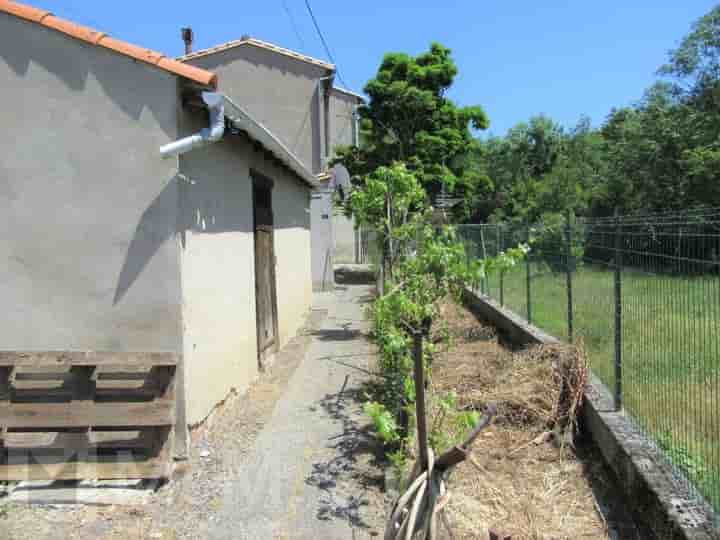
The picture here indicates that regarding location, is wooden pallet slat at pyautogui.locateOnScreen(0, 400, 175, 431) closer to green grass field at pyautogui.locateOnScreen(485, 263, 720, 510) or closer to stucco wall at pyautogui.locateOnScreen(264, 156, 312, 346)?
green grass field at pyautogui.locateOnScreen(485, 263, 720, 510)

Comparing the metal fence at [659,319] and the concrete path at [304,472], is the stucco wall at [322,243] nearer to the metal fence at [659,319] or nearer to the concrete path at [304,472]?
the concrete path at [304,472]

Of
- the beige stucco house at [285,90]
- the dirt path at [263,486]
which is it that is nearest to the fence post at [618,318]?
the dirt path at [263,486]

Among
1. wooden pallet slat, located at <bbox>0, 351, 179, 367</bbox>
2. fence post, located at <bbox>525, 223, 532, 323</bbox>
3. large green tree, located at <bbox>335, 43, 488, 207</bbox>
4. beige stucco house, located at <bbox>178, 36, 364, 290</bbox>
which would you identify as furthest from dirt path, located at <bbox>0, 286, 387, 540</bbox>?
beige stucco house, located at <bbox>178, 36, 364, 290</bbox>

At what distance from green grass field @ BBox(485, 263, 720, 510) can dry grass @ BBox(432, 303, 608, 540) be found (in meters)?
0.49

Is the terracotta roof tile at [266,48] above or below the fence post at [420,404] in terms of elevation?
above

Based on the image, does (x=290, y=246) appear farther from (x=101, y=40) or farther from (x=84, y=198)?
(x=101, y=40)

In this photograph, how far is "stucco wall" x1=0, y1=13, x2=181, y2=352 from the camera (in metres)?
4.45

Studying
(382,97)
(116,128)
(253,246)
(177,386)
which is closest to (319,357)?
(253,246)

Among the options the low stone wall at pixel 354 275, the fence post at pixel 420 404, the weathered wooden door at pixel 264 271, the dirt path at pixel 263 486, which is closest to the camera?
the fence post at pixel 420 404

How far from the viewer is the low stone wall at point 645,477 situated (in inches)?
114

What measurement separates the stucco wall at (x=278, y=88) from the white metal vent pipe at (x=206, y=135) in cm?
1455

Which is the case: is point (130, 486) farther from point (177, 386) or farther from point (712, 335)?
Result: point (712, 335)

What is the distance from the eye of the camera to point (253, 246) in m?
7.41

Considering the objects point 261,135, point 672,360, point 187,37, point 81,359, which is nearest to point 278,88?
point 187,37
